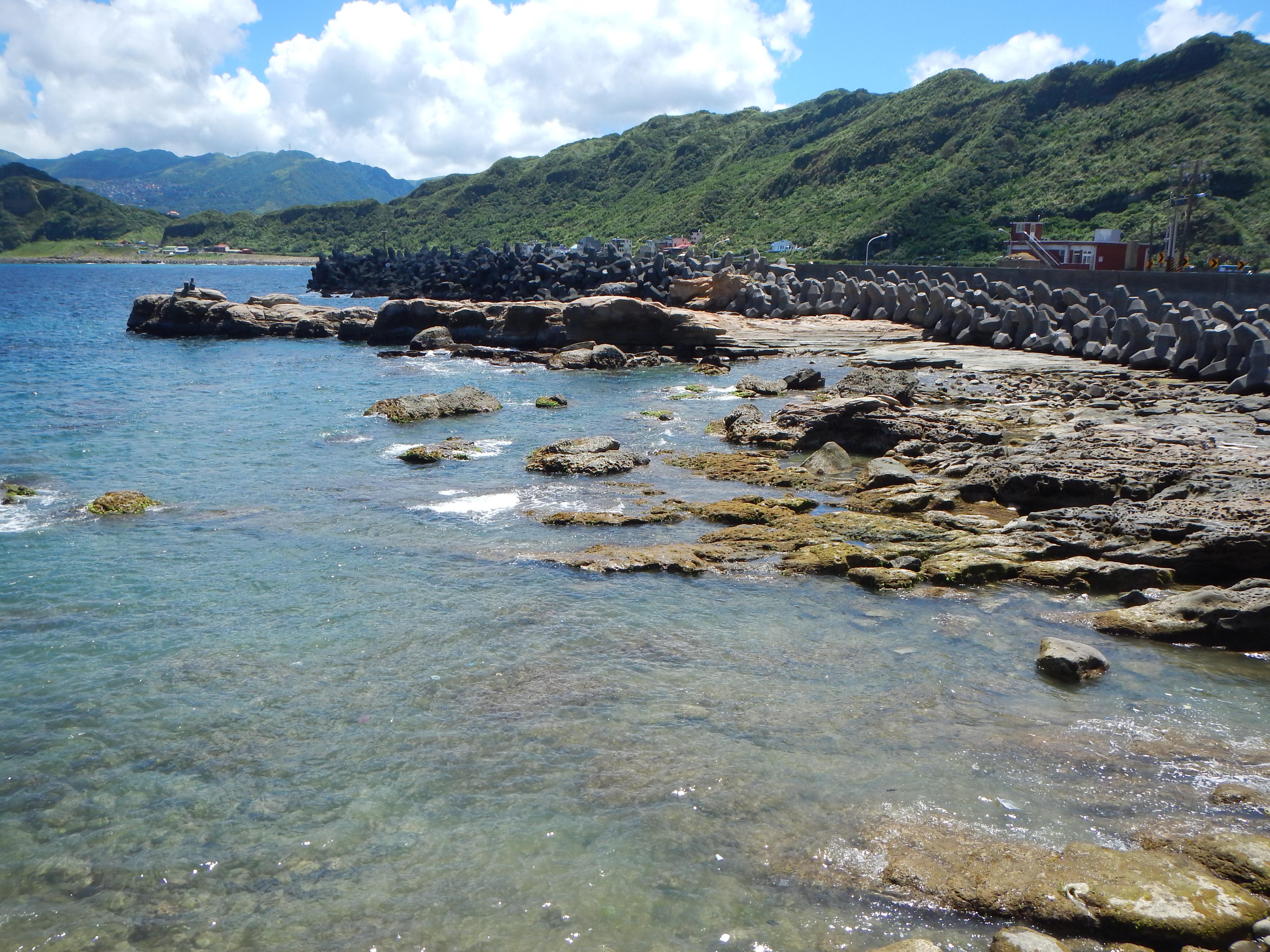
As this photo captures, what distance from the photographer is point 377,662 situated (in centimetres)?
831

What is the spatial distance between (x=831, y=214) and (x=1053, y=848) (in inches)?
3391

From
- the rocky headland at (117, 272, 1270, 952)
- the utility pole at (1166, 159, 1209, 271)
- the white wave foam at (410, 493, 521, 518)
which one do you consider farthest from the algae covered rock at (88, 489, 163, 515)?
the utility pole at (1166, 159, 1209, 271)

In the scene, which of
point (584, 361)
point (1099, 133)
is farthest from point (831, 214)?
point (584, 361)

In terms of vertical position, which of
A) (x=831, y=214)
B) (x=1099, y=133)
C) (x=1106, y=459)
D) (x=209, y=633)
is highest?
(x=1099, y=133)

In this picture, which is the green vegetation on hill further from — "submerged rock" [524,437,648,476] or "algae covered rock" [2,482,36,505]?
"algae covered rock" [2,482,36,505]

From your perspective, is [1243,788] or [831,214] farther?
[831,214]

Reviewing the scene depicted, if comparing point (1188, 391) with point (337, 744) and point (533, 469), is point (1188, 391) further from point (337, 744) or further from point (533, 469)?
point (337, 744)

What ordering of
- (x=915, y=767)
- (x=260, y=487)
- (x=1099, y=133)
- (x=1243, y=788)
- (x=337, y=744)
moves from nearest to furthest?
(x=1243, y=788), (x=915, y=767), (x=337, y=744), (x=260, y=487), (x=1099, y=133)

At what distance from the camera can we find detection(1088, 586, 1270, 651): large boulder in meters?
8.27

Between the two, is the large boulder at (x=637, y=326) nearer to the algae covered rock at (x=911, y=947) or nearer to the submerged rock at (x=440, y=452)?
the submerged rock at (x=440, y=452)

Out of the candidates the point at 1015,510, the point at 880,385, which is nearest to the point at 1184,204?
the point at 880,385

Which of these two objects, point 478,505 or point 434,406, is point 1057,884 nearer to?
point 478,505

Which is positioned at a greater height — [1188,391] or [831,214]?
[831,214]

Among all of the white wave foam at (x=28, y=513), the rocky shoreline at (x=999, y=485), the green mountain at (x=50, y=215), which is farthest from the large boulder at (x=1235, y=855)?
the green mountain at (x=50, y=215)
